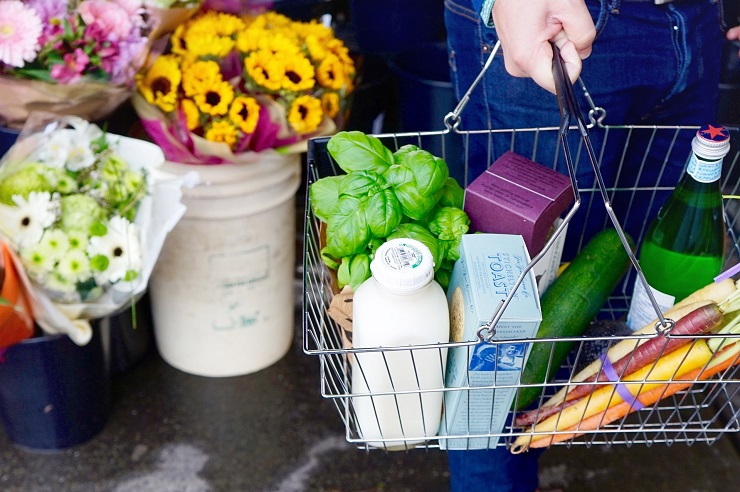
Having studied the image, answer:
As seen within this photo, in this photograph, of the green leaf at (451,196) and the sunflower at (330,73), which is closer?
the green leaf at (451,196)

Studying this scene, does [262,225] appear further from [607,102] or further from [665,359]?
[665,359]

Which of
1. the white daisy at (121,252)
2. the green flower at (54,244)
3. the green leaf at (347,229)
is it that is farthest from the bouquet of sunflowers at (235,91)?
the green leaf at (347,229)

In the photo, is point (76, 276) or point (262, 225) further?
point (262, 225)

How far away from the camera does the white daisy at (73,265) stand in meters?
1.56

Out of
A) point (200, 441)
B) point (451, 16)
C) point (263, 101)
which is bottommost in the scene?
point (200, 441)

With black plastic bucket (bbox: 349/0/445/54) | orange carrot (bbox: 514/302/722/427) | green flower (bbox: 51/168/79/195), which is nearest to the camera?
orange carrot (bbox: 514/302/722/427)

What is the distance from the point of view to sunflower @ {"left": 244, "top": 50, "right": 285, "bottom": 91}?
1.60 metres

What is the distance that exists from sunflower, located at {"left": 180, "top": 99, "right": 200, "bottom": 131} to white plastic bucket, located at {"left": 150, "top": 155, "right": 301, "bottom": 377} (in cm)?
17

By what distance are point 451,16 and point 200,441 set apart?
4.11 feet

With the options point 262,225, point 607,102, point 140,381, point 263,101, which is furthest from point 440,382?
point 140,381

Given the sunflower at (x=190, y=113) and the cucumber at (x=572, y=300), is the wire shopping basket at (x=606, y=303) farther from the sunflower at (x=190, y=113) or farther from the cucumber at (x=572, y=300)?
the sunflower at (x=190, y=113)

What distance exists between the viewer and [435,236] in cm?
96

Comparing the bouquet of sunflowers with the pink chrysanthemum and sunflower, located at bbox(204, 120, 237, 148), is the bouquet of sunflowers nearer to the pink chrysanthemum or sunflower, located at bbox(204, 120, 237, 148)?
sunflower, located at bbox(204, 120, 237, 148)

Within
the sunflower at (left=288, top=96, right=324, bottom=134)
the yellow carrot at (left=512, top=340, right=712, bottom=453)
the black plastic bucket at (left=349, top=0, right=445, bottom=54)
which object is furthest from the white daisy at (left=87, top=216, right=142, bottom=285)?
the black plastic bucket at (left=349, top=0, right=445, bottom=54)
